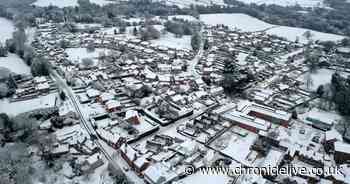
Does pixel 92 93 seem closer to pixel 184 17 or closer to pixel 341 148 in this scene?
pixel 341 148

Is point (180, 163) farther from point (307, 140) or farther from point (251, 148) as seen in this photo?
point (307, 140)

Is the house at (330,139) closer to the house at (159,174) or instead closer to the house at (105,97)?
the house at (159,174)

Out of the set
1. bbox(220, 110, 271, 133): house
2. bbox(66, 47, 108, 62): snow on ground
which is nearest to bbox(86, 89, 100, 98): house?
bbox(66, 47, 108, 62): snow on ground

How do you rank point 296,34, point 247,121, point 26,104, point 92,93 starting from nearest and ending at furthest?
1. point 247,121
2. point 26,104
3. point 92,93
4. point 296,34

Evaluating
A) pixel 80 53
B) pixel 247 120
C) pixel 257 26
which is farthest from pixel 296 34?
pixel 80 53

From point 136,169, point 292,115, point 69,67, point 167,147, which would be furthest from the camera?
point 69,67

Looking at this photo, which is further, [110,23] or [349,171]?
[110,23]

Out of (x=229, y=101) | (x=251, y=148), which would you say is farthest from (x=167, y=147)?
(x=229, y=101)
